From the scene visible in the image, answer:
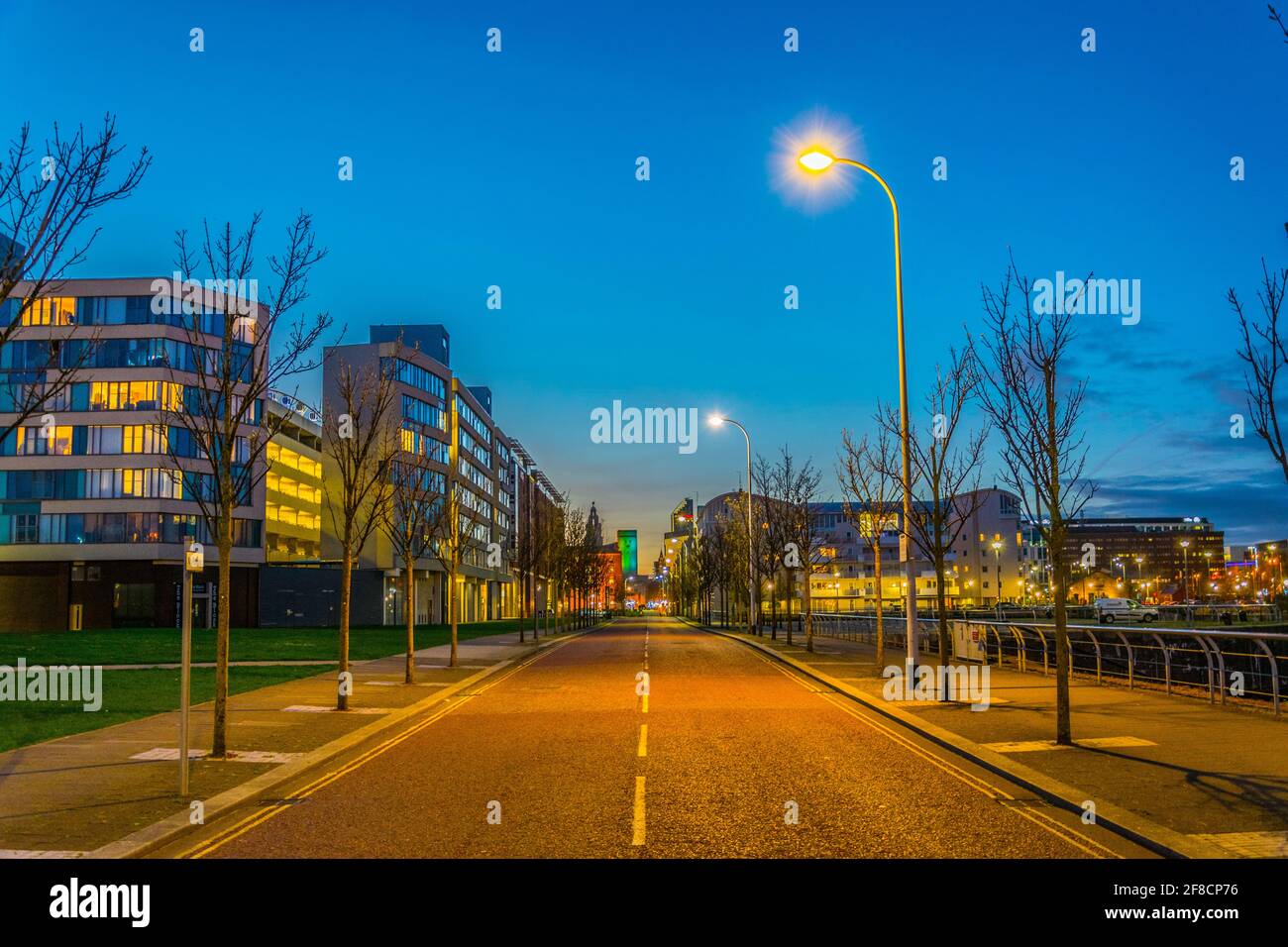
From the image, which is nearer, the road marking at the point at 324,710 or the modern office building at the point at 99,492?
the road marking at the point at 324,710

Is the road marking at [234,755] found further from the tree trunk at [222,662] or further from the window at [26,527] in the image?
the window at [26,527]

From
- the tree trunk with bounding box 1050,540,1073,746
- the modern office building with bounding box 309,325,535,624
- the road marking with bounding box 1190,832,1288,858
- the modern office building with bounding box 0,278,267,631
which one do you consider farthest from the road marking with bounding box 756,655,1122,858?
the modern office building with bounding box 0,278,267,631

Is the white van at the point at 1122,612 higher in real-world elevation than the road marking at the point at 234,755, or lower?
lower

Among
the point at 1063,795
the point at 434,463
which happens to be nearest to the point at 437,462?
the point at 434,463

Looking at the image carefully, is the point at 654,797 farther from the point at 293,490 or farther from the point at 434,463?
the point at 293,490

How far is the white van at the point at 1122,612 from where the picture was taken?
214 ft

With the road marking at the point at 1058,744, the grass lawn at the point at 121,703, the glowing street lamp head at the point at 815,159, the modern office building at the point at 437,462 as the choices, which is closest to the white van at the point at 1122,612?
the modern office building at the point at 437,462

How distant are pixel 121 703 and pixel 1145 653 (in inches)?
1363

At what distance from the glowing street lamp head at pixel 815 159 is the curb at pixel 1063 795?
961 centimetres

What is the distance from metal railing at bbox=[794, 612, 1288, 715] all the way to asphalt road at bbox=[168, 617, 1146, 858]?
5.81 meters

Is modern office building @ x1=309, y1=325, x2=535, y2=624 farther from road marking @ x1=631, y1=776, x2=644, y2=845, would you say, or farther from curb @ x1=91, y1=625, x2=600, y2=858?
road marking @ x1=631, y1=776, x2=644, y2=845

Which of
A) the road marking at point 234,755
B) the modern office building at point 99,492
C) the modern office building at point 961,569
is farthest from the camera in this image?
the modern office building at point 961,569
